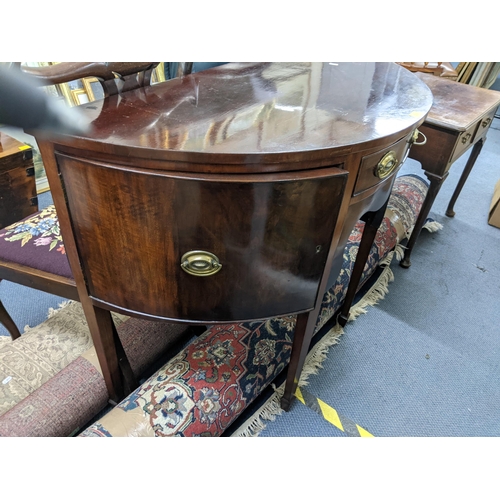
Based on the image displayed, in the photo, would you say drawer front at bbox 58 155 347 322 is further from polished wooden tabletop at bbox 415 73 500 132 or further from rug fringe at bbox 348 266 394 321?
polished wooden tabletop at bbox 415 73 500 132

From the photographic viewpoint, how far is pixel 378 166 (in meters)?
0.61

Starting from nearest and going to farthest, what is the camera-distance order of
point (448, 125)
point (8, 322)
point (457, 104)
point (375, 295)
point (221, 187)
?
point (221, 187), point (8, 322), point (448, 125), point (457, 104), point (375, 295)

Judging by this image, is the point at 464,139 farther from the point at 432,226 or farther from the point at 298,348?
the point at 298,348

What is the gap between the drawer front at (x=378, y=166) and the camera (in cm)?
58

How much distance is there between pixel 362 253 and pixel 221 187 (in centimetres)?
69

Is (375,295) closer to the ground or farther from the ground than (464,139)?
closer to the ground

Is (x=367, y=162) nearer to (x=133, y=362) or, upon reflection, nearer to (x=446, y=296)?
(x=133, y=362)

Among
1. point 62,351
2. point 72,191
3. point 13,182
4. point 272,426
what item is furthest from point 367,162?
point 13,182

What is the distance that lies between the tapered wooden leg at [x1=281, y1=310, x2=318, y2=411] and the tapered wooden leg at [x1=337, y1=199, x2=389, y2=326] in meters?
0.33

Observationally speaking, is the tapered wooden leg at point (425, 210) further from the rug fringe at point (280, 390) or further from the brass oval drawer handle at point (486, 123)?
the rug fringe at point (280, 390)

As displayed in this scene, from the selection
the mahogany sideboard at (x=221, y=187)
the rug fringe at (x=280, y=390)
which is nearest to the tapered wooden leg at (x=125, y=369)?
the mahogany sideboard at (x=221, y=187)

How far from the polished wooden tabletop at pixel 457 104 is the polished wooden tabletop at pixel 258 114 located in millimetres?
469

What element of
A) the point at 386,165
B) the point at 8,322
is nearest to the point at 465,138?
the point at 386,165

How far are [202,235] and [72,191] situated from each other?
0.64ft
